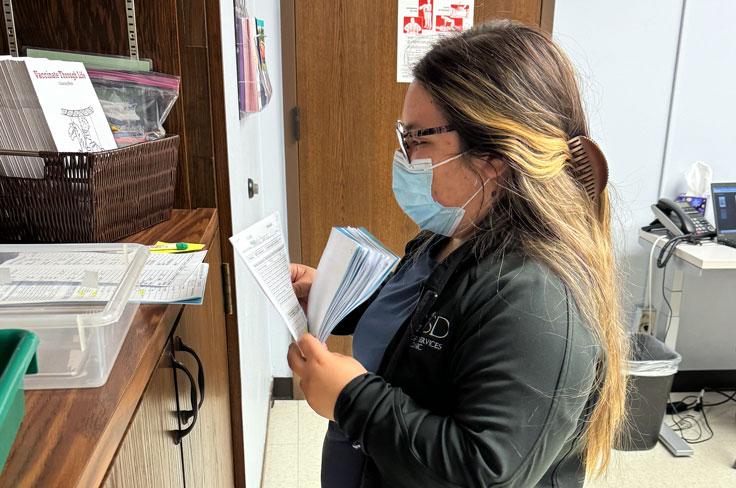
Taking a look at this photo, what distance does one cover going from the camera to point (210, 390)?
117 centimetres

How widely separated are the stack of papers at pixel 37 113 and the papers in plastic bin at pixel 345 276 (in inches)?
16.5

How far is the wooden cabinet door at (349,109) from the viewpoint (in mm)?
2389

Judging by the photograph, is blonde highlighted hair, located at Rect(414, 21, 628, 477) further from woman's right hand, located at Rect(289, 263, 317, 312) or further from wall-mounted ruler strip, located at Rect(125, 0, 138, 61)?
wall-mounted ruler strip, located at Rect(125, 0, 138, 61)

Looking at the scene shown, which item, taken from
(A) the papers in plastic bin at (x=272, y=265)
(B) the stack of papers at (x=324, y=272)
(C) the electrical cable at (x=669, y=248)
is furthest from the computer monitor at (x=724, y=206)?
(A) the papers in plastic bin at (x=272, y=265)

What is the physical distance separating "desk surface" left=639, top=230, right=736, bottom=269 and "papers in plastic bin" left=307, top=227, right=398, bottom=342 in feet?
5.42

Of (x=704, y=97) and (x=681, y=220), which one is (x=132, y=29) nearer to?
(x=681, y=220)

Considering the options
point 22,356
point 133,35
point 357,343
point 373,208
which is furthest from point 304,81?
point 22,356

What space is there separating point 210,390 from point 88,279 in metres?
0.56

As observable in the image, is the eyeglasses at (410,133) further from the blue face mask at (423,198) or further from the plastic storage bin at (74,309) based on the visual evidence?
the plastic storage bin at (74,309)

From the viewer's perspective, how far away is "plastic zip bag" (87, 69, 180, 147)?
104 centimetres

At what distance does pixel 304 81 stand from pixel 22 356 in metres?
2.20

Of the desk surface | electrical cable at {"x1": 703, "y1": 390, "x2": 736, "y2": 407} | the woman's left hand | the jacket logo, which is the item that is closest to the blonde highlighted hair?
the jacket logo

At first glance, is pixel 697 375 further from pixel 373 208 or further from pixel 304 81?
pixel 304 81

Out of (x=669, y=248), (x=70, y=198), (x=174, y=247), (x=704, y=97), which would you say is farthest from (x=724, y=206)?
(x=70, y=198)
